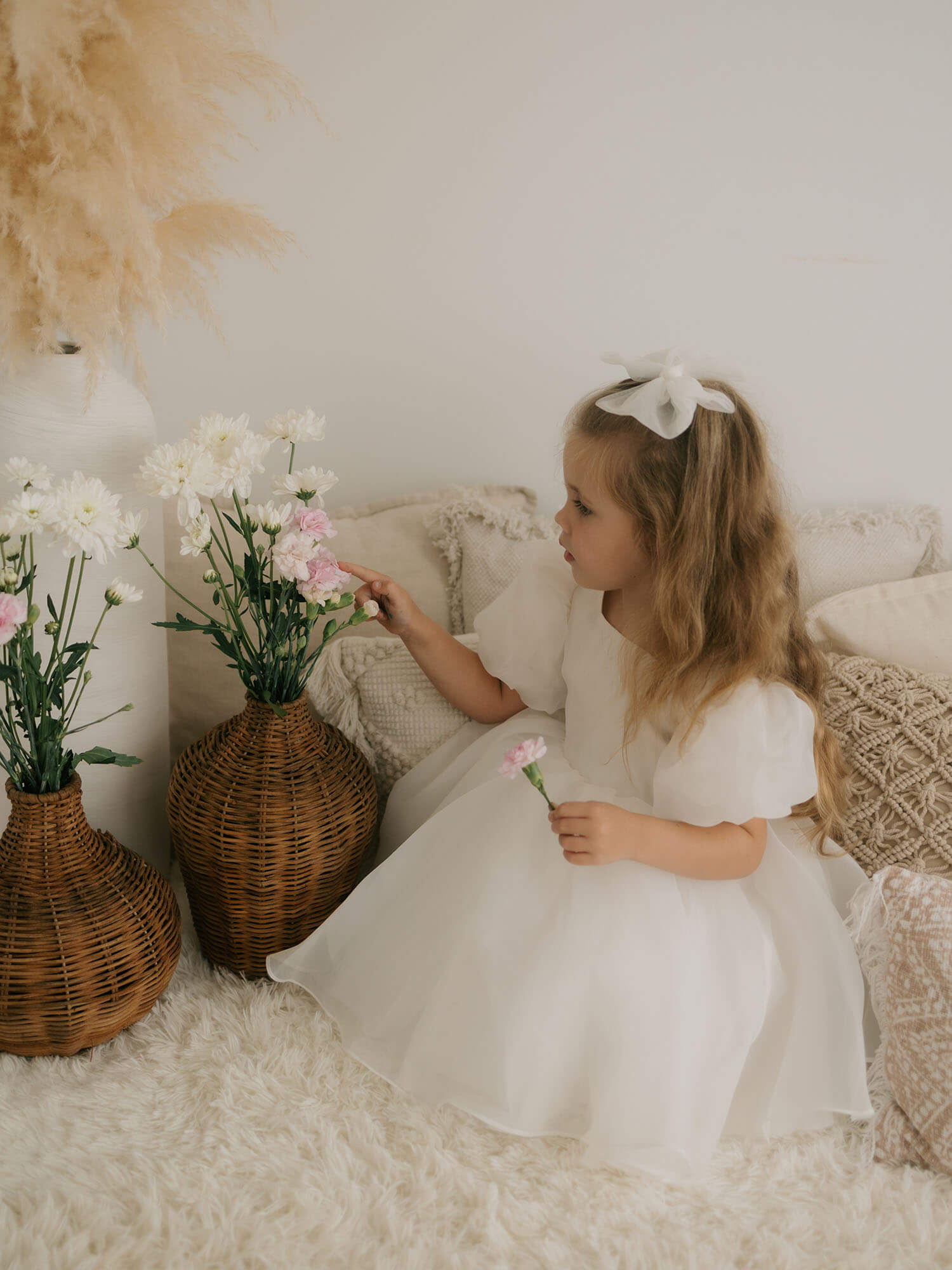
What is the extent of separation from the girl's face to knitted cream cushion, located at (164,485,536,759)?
31cm

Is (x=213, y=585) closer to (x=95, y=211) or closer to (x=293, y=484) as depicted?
(x=293, y=484)

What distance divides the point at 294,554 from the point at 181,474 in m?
0.14

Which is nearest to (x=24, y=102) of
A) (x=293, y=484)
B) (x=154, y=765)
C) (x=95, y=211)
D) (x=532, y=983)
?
(x=95, y=211)

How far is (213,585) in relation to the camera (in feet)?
4.17

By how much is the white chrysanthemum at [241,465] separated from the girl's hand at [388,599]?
23 cm

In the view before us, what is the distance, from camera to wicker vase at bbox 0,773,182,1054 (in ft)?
3.13

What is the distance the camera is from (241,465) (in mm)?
930

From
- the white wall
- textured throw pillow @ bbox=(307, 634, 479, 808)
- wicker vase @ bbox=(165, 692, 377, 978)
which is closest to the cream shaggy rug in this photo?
wicker vase @ bbox=(165, 692, 377, 978)

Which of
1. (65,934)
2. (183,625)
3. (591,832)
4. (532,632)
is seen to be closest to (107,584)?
(183,625)

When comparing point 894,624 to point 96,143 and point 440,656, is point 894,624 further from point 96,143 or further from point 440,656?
point 96,143

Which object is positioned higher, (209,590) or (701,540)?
(701,540)

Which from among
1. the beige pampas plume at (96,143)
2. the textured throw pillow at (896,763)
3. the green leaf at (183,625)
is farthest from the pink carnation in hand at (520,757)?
the beige pampas plume at (96,143)

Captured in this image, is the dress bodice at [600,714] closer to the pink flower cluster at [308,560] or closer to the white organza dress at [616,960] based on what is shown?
the white organza dress at [616,960]

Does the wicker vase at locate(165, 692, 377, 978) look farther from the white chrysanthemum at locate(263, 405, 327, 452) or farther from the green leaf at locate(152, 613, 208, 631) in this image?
the white chrysanthemum at locate(263, 405, 327, 452)
